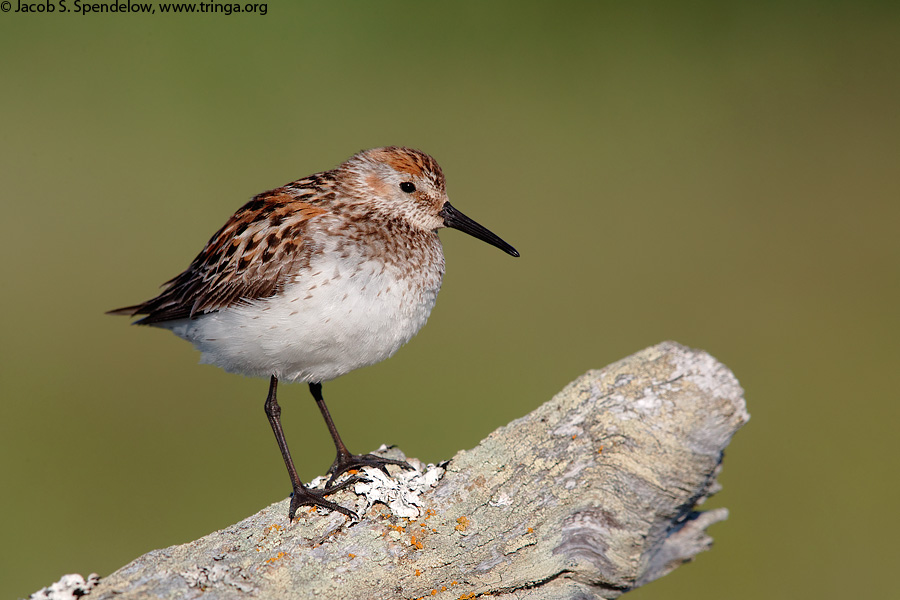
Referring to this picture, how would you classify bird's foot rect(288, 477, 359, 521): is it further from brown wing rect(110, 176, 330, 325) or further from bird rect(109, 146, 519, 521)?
brown wing rect(110, 176, 330, 325)

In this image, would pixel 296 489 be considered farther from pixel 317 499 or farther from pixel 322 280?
pixel 322 280

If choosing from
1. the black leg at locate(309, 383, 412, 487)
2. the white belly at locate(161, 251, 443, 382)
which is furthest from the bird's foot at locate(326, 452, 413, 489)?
the white belly at locate(161, 251, 443, 382)

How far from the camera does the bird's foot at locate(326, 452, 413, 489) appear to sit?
4746 mm

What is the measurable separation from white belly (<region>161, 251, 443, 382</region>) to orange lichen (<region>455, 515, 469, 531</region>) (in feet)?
3.36

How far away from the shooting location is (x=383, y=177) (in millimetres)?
5016

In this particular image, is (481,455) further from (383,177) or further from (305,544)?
(383,177)

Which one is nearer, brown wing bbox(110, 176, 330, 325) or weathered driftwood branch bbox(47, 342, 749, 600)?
weathered driftwood branch bbox(47, 342, 749, 600)

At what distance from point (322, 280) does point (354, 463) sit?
48.1 inches

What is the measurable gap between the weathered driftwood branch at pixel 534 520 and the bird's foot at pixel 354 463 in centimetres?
54

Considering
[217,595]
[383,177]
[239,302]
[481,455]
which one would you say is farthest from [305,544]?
[383,177]

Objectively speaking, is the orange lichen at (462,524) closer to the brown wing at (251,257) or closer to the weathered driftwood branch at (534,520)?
the weathered driftwood branch at (534,520)

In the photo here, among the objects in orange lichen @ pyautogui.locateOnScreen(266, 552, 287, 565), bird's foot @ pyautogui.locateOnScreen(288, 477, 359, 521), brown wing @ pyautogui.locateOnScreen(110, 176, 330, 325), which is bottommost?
orange lichen @ pyautogui.locateOnScreen(266, 552, 287, 565)

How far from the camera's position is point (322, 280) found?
4367mm

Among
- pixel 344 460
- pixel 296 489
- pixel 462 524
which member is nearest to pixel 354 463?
pixel 344 460
